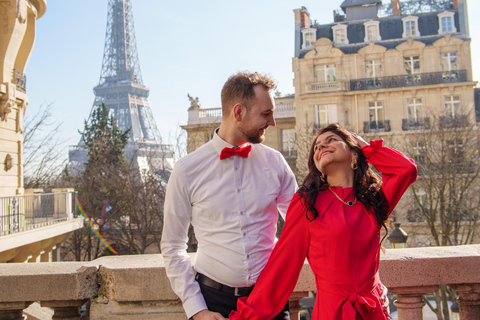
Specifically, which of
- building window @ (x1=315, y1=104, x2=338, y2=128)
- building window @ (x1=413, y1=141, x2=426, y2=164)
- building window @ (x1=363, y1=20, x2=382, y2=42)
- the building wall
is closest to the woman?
the building wall

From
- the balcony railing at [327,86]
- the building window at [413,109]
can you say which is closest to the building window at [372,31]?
the balcony railing at [327,86]

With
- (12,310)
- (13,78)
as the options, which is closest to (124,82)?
(13,78)

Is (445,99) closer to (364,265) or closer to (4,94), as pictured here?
(4,94)

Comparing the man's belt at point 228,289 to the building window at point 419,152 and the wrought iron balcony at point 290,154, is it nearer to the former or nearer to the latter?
the building window at point 419,152

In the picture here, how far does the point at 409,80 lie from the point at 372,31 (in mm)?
4467

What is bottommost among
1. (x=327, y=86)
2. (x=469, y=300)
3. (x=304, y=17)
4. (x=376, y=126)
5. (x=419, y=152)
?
(x=469, y=300)

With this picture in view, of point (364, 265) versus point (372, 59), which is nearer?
point (364, 265)

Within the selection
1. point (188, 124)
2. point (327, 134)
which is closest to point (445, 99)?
point (188, 124)

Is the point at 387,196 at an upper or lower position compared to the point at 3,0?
lower

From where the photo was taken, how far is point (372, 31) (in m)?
30.1

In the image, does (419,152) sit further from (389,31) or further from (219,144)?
(219,144)

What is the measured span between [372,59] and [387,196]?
28382mm

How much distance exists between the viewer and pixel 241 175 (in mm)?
2523

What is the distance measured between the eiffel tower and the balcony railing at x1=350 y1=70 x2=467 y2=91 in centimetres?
6413
